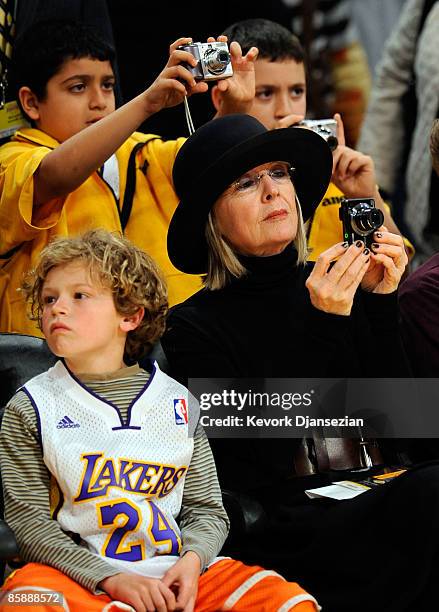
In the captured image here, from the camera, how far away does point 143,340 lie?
293cm

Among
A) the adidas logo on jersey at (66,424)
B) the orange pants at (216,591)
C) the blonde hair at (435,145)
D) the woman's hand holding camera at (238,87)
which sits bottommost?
the orange pants at (216,591)

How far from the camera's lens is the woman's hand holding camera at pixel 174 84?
3.19 m

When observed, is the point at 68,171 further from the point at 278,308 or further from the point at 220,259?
the point at 278,308

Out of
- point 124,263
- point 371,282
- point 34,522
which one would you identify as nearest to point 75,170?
point 124,263

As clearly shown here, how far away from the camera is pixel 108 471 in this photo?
2588mm

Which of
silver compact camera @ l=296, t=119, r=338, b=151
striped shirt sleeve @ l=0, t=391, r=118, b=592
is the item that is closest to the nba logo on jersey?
striped shirt sleeve @ l=0, t=391, r=118, b=592

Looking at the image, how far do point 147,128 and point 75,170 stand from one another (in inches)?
48.5

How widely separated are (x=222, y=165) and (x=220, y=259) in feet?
0.82

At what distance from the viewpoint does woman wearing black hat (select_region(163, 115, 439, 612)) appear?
2.83 metres

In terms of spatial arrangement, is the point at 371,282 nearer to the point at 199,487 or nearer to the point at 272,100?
the point at 199,487

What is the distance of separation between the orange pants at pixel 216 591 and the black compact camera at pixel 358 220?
83cm

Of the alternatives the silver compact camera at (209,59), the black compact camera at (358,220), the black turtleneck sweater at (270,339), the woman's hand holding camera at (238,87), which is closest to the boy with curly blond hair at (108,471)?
the black turtleneck sweater at (270,339)

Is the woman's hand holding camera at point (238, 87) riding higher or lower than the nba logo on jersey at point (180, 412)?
higher

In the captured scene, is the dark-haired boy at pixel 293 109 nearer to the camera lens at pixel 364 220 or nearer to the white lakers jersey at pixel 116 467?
the camera lens at pixel 364 220
